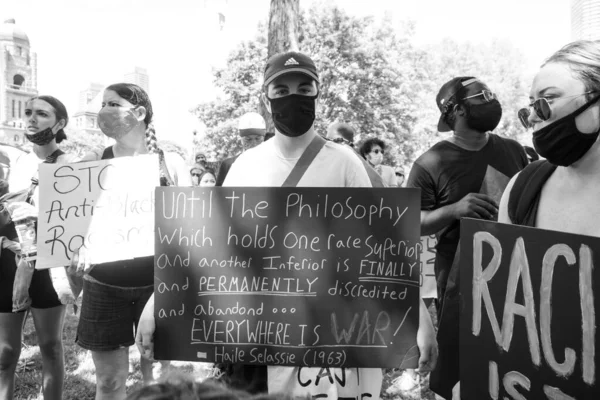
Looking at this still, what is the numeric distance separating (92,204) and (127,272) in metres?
0.43

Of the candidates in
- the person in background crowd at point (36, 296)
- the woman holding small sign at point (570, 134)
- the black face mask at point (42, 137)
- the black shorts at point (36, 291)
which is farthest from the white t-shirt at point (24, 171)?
the woman holding small sign at point (570, 134)

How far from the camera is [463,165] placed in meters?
2.96

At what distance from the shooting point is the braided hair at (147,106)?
275 cm

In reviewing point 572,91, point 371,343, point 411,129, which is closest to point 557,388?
point 371,343

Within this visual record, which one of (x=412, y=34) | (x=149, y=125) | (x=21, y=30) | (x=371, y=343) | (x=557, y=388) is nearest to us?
(x=557, y=388)

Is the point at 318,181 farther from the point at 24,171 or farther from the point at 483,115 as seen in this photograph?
the point at 24,171

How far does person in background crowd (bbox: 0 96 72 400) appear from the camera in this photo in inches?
120

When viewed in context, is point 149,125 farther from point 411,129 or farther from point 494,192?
point 411,129

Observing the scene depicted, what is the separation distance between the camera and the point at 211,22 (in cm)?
5597

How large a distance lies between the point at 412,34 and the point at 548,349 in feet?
96.9

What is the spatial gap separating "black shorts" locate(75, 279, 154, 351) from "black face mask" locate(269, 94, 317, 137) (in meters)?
1.28

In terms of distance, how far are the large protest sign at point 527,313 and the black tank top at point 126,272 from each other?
71.5 inches

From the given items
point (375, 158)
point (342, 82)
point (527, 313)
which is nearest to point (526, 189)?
point (527, 313)

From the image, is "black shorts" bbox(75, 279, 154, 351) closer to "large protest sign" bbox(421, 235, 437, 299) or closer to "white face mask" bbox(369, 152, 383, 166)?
"large protest sign" bbox(421, 235, 437, 299)
